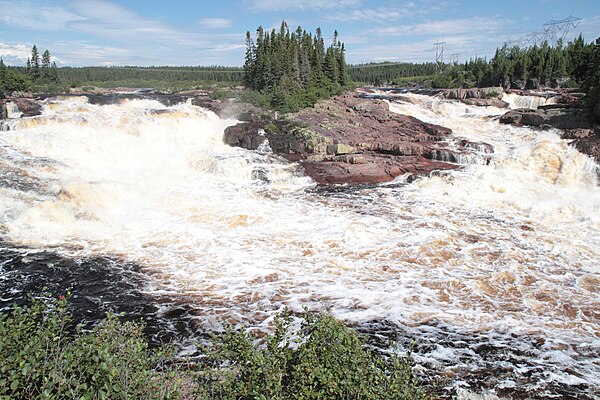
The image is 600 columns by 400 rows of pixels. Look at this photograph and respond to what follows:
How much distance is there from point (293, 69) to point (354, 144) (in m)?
20.6

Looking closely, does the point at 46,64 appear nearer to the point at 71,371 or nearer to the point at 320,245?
the point at 320,245

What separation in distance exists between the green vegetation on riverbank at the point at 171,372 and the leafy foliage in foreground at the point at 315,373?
1cm

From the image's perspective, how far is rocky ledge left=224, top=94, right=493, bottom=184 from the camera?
24.8m

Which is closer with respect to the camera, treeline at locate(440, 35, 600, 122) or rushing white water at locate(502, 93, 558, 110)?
rushing white water at locate(502, 93, 558, 110)

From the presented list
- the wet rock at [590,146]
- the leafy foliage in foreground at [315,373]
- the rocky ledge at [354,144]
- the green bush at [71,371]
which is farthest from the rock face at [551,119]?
the green bush at [71,371]

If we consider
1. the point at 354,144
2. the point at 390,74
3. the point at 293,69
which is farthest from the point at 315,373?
the point at 390,74

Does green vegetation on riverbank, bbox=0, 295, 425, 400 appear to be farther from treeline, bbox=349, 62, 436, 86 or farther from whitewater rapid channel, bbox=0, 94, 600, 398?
treeline, bbox=349, 62, 436, 86

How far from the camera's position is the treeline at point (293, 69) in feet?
120

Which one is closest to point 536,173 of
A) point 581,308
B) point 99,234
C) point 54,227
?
point 581,308

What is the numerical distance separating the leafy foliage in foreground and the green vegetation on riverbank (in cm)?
1

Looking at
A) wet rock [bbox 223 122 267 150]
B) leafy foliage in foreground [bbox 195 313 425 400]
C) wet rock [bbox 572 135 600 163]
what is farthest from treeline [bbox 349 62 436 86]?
leafy foliage in foreground [bbox 195 313 425 400]

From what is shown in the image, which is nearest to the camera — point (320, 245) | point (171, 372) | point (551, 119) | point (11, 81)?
point (171, 372)

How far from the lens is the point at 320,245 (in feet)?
50.5

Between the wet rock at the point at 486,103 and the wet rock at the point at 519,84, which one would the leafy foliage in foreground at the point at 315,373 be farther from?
the wet rock at the point at 519,84
